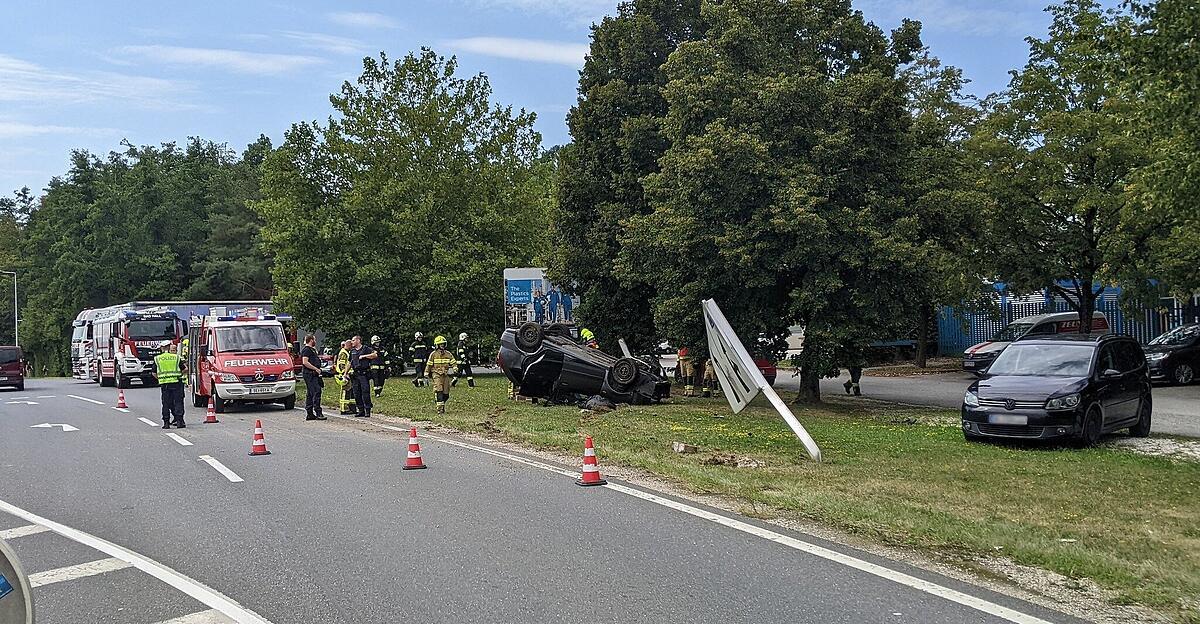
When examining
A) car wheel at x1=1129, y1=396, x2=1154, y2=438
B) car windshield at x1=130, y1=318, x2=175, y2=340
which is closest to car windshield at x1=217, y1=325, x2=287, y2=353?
car windshield at x1=130, y1=318, x2=175, y2=340

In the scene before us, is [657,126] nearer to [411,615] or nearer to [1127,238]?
[1127,238]

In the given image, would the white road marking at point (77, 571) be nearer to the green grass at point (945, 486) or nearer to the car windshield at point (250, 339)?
the green grass at point (945, 486)

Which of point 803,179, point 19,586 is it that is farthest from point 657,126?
point 19,586

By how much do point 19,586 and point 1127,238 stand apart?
89.6 ft

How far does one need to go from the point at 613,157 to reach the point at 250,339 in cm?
1076

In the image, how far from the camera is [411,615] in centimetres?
613

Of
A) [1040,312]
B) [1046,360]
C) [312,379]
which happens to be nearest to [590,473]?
[1046,360]

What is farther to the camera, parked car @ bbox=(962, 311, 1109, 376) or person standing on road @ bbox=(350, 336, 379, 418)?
parked car @ bbox=(962, 311, 1109, 376)

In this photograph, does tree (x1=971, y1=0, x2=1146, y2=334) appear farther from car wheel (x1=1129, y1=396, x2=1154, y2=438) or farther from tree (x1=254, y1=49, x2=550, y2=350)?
tree (x1=254, y1=49, x2=550, y2=350)

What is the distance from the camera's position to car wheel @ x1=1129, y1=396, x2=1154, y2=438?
15.5 metres

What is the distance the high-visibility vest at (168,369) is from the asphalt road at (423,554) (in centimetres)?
628

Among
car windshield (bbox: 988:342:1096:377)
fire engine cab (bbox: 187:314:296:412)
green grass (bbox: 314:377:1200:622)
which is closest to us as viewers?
green grass (bbox: 314:377:1200:622)

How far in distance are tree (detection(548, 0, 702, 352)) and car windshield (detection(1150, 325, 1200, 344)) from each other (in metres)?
14.1

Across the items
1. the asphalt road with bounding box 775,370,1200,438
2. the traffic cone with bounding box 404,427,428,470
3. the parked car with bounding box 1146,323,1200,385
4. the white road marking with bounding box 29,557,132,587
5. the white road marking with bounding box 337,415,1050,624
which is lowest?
the asphalt road with bounding box 775,370,1200,438
